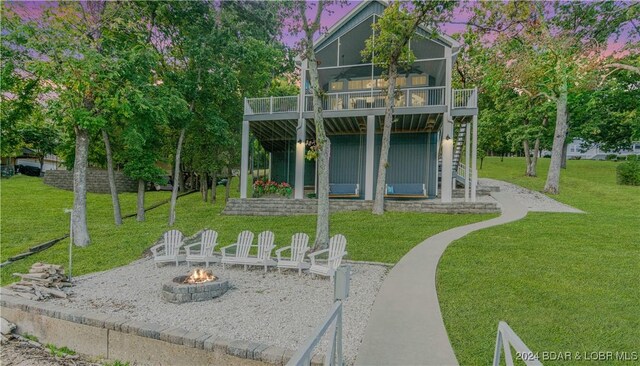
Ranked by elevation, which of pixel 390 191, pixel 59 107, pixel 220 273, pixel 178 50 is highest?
pixel 178 50

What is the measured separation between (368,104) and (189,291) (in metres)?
12.1

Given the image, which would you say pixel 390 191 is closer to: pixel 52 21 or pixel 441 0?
pixel 441 0

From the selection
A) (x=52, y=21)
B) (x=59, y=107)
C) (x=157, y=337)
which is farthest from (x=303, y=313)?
(x=52, y=21)

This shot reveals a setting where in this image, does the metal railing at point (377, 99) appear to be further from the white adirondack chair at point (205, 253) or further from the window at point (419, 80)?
the white adirondack chair at point (205, 253)

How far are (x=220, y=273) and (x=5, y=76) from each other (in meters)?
8.78

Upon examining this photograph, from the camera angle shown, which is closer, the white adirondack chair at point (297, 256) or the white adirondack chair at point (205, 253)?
the white adirondack chair at point (297, 256)

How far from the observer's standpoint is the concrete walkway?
3.74 metres

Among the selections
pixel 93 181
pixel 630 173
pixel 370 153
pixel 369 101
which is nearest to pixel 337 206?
pixel 370 153

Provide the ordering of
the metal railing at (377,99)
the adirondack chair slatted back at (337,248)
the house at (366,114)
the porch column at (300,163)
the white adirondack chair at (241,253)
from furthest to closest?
→ the porch column at (300,163) < the house at (366,114) < the metal railing at (377,99) < the white adirondack chair at (241,253) < the adirondack chair slatted back at (337,248)

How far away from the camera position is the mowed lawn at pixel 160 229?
927 cm

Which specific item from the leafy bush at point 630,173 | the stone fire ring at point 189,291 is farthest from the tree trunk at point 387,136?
the leafy bush at point 630,173

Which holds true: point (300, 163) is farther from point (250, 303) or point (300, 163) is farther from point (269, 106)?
point (250, 303)

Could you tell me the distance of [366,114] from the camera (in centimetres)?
1466

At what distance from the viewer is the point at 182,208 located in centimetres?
1834
